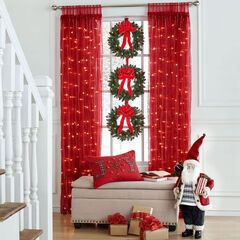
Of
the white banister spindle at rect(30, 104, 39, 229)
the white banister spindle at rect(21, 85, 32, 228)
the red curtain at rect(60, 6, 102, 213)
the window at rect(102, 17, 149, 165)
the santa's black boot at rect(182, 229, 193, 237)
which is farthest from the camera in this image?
the window at rect(102, 17, 149, 165)

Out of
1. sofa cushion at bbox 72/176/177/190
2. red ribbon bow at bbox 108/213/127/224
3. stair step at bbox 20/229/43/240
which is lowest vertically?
red ribbon bow at bbox 108/213/127/224

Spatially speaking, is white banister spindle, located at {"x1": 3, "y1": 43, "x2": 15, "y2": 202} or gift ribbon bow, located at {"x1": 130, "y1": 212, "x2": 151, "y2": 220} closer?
white banister spindle, located at {"x1": 3, "y1": 43, "x2": 15, "y2": 202}

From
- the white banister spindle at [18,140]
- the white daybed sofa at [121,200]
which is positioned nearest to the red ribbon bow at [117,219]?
the white daybed sofa at [121,200]

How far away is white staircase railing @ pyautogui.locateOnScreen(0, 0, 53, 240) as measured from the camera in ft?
8.25

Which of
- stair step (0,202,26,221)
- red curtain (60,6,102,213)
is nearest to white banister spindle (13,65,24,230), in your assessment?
stair step (0,202,26,221)

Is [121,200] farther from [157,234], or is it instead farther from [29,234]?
[29,234]

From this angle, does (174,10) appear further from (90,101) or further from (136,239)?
(136,239)

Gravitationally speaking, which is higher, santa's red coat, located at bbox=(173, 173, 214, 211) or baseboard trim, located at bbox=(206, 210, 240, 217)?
santa's red coat, located at bbox=(173, 173, 214, 211)

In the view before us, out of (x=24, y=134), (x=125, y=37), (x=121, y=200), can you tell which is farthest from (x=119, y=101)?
(x=24, y=134)

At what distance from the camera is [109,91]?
613cm

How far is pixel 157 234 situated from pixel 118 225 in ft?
1.45

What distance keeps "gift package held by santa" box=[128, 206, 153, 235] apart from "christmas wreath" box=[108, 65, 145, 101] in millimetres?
1561

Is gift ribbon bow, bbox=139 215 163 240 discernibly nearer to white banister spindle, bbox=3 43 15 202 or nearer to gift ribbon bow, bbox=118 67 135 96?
gift ribbon bow, bbox=118 67 135 96

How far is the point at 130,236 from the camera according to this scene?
4887 millimetres
